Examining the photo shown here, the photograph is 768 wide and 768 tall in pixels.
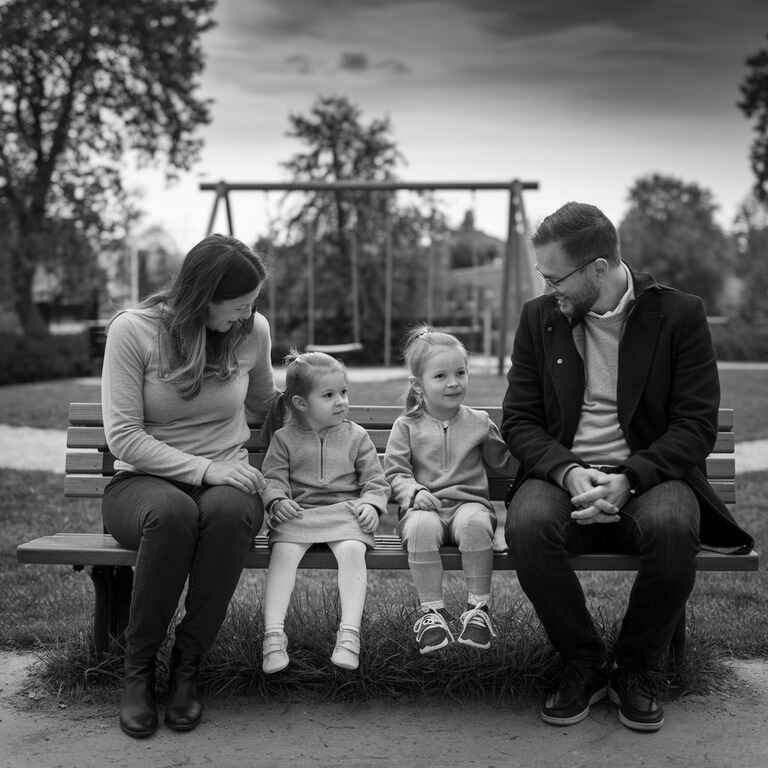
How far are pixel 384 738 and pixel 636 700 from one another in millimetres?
698

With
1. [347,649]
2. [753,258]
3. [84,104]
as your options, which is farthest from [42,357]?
[753,258]

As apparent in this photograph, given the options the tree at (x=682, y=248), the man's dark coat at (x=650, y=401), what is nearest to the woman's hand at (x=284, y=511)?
the man's dark coat at (x=650, y=401)

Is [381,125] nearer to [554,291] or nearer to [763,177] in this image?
[554,291]

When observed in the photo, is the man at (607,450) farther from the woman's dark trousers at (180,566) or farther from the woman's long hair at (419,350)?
the woman's dark trousers at (180,566)

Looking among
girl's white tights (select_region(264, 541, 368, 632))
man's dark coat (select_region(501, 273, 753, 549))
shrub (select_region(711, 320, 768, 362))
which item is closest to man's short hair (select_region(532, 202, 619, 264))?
man's dark coat (select_region(501, 273, 753, 549))

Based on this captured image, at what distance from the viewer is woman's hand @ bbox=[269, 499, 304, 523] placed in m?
3.28

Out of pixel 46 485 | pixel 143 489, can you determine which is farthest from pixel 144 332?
pixel 46 485

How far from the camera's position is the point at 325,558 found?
3.22 meters

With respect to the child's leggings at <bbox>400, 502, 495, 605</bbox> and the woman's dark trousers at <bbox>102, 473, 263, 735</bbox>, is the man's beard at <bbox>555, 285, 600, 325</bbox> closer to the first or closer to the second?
the child's leggings at <bbox>400, 502, 495, 605</bbox>

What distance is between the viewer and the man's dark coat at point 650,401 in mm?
3145

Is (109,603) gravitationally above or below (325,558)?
below

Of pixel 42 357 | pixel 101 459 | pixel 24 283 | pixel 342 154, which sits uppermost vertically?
pixel 342 154

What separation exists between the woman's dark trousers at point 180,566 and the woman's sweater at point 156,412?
0.13 m

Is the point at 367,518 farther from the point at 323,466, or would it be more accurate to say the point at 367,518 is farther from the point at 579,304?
the point at 579,304
